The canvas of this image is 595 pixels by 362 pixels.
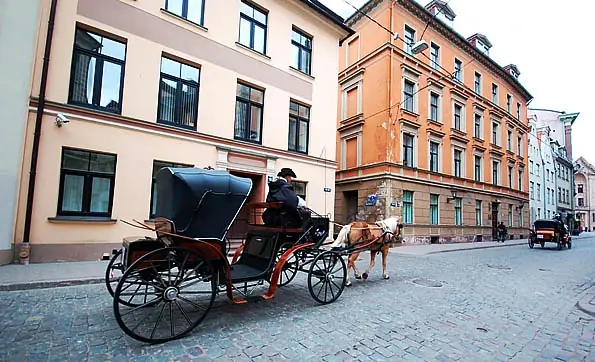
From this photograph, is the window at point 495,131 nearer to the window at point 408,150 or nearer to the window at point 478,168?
the window at point 478,168

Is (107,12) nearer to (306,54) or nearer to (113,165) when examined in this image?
(113,165)

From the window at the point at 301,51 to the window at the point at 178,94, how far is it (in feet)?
14.0

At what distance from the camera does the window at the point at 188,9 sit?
9.48 metres

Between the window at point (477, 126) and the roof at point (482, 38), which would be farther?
the roof at point (482, 38)

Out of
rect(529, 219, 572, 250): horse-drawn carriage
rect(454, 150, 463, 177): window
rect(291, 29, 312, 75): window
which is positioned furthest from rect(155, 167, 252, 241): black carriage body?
rect(529, 219, 572, 250): horse-drawn carriage

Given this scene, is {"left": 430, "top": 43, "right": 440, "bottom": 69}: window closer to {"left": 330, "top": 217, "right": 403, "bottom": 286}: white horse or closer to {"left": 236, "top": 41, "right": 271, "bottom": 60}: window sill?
{"left": 236, "top": 41, "right": 271, "bottom": 60}: window sill

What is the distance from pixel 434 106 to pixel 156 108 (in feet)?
52.6

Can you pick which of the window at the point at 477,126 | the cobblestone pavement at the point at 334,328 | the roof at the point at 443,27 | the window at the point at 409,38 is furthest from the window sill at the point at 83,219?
the window at the point at 477,126

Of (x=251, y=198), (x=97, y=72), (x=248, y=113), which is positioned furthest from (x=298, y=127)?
(x=97, y=72)

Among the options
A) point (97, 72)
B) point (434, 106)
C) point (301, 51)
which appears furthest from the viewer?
point (434, 106)

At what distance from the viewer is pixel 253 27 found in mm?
11211

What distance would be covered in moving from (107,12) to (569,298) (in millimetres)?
12566

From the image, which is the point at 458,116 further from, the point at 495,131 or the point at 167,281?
the point at 167,281

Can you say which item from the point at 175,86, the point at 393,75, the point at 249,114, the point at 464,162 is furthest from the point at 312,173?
the point at 464,162
